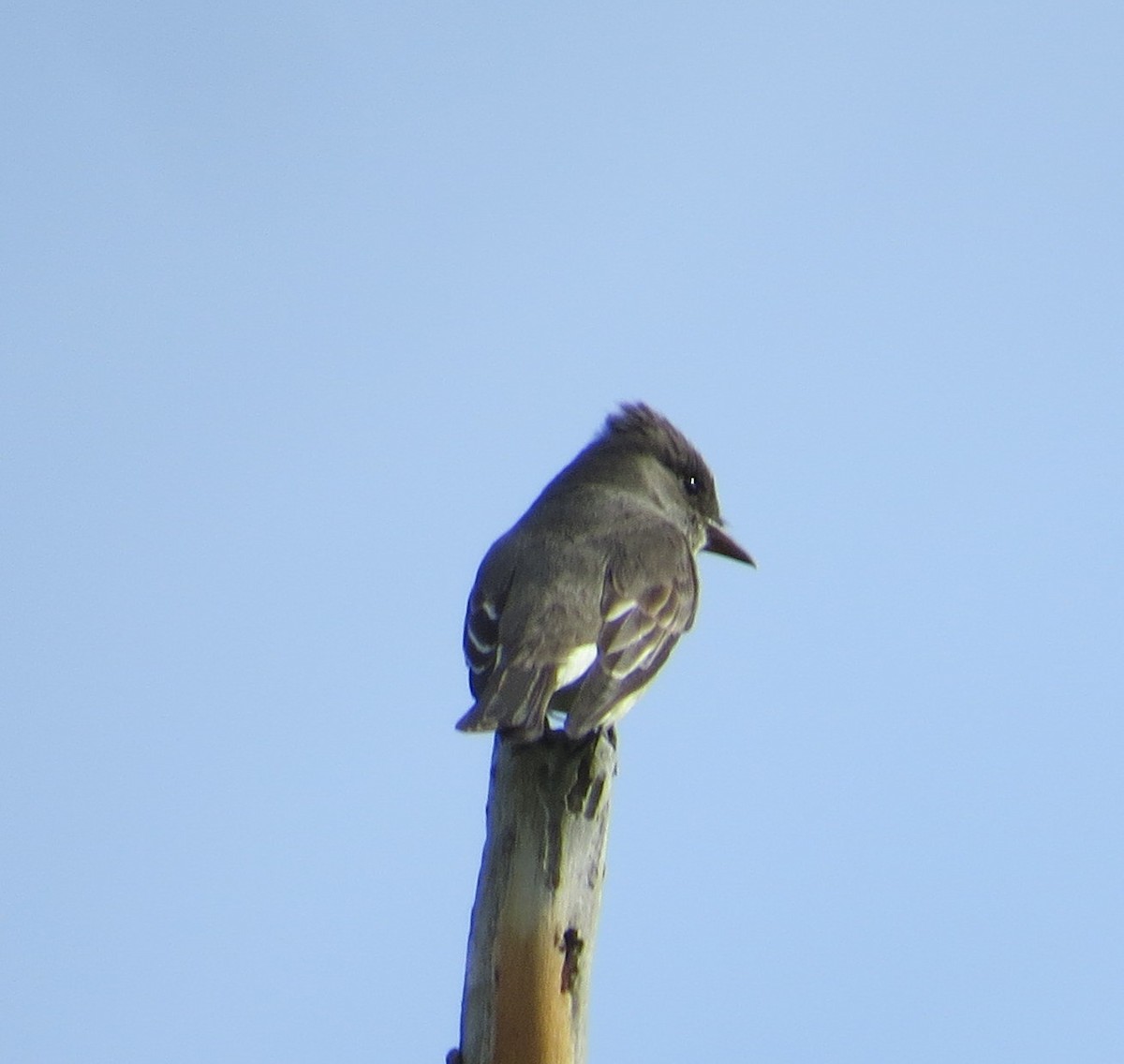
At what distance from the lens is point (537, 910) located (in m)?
4.89

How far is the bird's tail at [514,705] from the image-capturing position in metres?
5.75

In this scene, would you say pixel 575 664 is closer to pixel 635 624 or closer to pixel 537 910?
pixel 635 624

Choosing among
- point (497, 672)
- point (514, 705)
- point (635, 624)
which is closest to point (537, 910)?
point (514, 705)

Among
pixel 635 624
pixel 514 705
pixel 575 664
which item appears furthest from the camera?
pixel 635 624

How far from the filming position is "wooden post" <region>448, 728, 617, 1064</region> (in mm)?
4695

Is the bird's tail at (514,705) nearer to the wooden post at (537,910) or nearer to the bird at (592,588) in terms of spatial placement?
the bird at (592,588)

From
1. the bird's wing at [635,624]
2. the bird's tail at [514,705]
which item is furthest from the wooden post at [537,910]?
the bird's wing at [635,624]

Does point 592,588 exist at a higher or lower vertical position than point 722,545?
lower

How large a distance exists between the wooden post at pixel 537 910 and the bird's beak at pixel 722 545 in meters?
4.26

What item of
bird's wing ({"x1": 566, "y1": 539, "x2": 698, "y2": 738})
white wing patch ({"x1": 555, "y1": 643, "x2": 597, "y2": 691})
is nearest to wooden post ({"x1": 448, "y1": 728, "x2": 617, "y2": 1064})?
bird's wing ({"x1": 566, "y1": 539, "x2": 698, "y2": 738})

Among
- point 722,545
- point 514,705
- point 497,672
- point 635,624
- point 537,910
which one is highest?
point 722,545

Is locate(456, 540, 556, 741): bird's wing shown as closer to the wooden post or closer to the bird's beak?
the wooden post

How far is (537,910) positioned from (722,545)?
5002 millimetres

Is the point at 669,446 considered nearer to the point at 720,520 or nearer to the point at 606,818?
the point at 720,520
